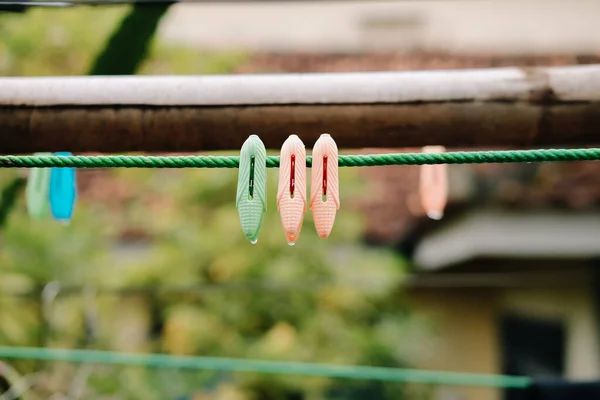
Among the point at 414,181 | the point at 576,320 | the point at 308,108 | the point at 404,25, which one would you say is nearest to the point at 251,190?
the point at 308,108

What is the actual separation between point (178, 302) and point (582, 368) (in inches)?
86.1

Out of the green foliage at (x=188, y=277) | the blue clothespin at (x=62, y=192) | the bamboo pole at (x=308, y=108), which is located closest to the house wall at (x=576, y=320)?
the green foliage at (x=188, y=277)

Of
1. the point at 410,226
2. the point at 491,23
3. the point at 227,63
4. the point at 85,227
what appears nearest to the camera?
the point at 85,227

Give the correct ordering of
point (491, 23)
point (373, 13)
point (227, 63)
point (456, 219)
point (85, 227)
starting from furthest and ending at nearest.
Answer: point (373, 13) < point (491, 23) < point (456, 219) < point (227, 63) < point (85, 227)

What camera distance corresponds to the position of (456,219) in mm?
3570

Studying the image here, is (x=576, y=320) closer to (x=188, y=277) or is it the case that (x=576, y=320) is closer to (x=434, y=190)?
(x=188, y=277)

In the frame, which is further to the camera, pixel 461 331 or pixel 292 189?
pixel 461 331

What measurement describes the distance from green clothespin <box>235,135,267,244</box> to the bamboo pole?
0.27 m

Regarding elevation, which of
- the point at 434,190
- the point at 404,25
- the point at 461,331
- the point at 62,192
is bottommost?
the point at 62,192

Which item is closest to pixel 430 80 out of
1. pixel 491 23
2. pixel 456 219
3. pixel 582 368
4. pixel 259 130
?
pixel 259 130

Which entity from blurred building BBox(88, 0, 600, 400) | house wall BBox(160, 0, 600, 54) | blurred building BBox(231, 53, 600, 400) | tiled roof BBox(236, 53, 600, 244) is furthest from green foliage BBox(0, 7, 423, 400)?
house wall BBox(160, 0, 600, 54)

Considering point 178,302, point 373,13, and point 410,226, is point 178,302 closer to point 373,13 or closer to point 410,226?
point 410,226

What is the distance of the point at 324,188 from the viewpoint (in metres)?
0.97

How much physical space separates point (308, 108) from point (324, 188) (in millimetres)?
289
